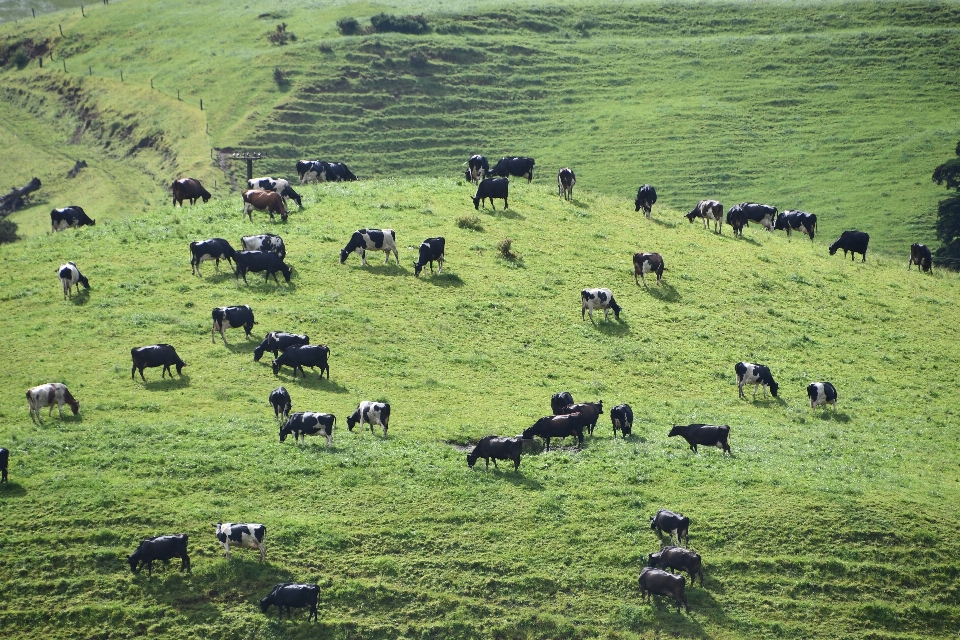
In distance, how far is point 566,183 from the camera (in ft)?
183

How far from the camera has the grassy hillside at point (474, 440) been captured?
24.9 metres

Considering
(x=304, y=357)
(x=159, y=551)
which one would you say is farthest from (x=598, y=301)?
(x=159, y=551)

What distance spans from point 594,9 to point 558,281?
79.6 m

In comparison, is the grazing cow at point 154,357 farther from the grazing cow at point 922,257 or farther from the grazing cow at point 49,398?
the grazing cow at point 922,257

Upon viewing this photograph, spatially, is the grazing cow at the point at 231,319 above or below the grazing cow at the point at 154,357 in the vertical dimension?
above

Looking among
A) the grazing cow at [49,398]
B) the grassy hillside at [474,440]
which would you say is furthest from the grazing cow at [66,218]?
the grazing cow at [49,398]

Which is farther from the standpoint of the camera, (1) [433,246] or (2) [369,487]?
(1) [433,246]

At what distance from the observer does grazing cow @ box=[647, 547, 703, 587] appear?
25.2 meters

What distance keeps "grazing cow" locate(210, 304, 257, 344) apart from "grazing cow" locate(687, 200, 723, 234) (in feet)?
88.0

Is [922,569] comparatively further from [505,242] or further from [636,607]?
[505,242]

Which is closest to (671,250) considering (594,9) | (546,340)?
(546,340)

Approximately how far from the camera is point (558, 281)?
150ft

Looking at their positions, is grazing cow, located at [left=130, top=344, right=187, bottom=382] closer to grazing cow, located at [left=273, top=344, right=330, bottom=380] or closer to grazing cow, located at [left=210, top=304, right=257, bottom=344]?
grazing cow, located at [left=210, top=304, right=257, bottom=344]

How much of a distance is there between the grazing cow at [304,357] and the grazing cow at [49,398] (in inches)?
272
